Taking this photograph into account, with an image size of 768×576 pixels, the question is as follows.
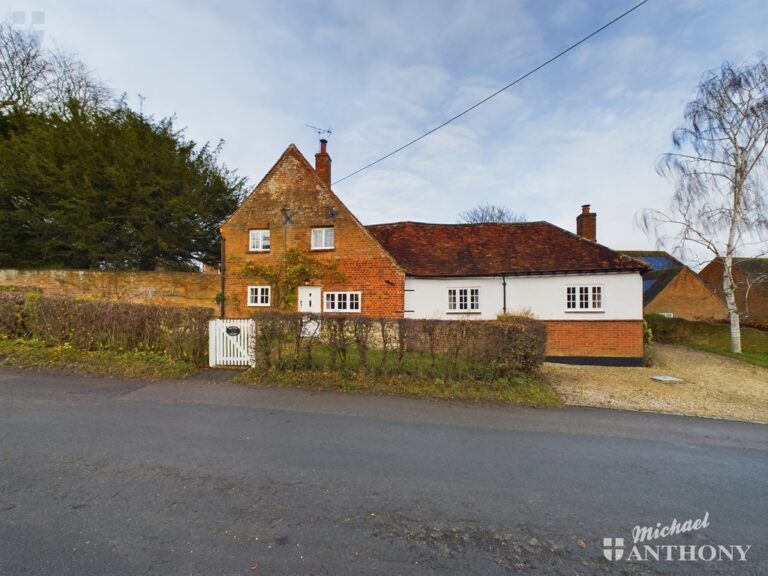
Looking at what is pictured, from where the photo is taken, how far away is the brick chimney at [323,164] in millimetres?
18766

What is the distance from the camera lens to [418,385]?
26.9 ft

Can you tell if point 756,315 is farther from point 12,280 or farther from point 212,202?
point 12,280

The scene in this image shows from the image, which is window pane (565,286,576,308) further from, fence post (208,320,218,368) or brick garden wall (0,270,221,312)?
brick garden wall (0,270,221,312)

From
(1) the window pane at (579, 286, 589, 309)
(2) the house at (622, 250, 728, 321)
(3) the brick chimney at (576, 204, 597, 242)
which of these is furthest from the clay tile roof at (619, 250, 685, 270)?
(1) the window pane at (579, 286, 589, 309)

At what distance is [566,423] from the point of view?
6.39 meters

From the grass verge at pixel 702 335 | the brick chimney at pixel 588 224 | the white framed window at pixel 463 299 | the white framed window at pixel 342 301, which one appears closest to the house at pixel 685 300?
the grass verge at pixel 702 335

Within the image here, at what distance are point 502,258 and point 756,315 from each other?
125 ft

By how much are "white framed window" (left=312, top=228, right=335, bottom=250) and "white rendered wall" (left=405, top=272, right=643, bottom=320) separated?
13.1 feet

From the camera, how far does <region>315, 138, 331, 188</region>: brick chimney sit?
61.6 ft

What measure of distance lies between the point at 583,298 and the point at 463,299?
4916mm

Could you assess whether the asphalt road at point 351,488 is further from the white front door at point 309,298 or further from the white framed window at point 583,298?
the white front door at point 309,298

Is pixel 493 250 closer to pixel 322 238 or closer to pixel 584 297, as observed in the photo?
pixel 584 297

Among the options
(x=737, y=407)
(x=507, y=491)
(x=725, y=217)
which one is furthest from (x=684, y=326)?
(x=507, y=491)

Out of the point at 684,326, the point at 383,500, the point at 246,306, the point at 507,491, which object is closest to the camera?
the point at 383,500
